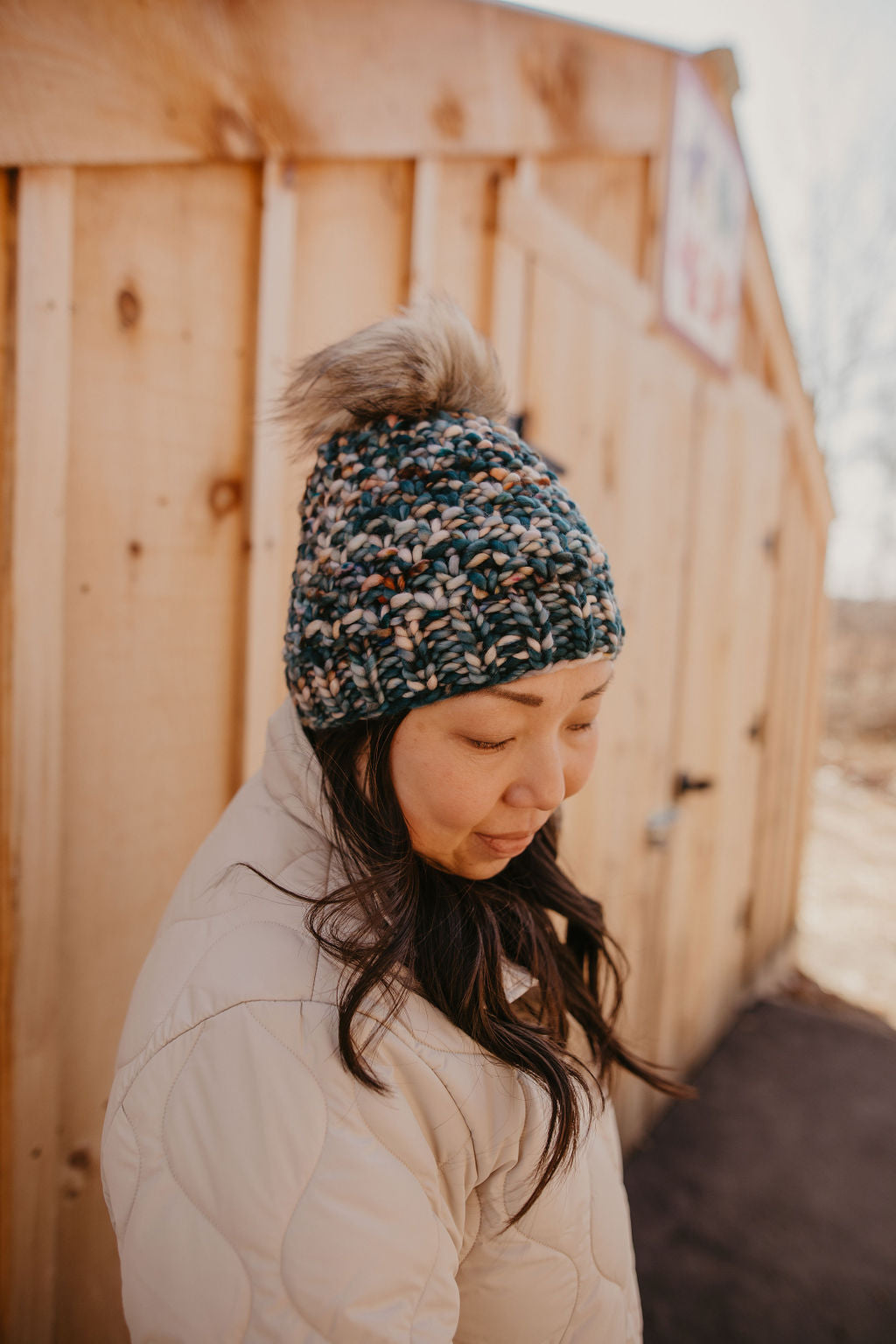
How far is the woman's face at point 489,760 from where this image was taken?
98 cm

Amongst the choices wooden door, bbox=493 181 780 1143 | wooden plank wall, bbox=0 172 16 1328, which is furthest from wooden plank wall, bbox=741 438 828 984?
wooden plank wall, bbox=0 172 16 1328

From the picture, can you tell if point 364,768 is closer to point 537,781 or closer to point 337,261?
point 537,781

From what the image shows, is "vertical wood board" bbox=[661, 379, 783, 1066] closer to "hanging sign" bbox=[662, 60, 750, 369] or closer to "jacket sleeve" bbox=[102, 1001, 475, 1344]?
"hanging sign" bbox=[662, 60, 750, 369]

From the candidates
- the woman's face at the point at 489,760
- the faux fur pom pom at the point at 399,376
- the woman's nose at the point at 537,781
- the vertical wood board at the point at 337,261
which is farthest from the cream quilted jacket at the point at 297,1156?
the vertical wood board at the point at 337,261

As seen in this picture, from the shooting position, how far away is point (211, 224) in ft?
5.24

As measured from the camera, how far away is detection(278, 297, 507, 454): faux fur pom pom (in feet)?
3.38

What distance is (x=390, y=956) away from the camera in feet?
3.06

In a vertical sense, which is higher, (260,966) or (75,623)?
(75,623)

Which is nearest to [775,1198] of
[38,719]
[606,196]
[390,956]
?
[390,956]

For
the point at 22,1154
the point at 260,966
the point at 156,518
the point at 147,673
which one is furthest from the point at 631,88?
the point at 22,1154

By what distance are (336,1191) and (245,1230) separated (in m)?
0.09

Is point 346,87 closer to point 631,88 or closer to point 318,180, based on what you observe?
point 318,180

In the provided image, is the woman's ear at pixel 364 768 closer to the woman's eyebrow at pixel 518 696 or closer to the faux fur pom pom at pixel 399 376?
the woman's eyebrow at pixel 518 696

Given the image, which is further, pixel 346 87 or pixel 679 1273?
pixel 679 1273
